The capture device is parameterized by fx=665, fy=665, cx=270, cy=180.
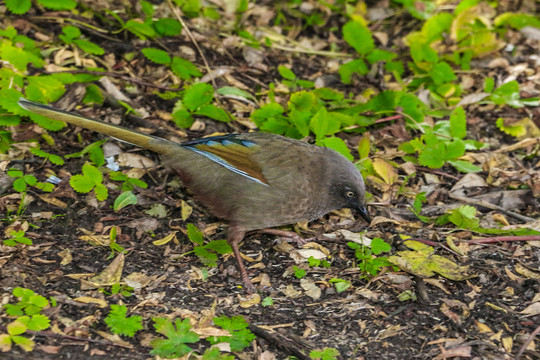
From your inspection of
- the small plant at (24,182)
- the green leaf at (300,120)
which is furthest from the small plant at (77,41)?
the green leaf at (300,120)

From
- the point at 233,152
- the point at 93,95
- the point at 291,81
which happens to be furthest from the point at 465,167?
the point at 93,95

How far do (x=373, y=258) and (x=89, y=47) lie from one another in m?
3.18

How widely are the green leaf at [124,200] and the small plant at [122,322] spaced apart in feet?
3.97

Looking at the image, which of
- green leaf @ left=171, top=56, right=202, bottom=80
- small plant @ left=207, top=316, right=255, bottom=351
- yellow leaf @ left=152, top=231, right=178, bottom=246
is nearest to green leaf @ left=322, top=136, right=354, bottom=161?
yellow leaf @ left=152, top=231, right=178, bottom=246

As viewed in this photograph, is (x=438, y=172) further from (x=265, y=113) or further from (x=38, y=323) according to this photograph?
(x=38, y=323)

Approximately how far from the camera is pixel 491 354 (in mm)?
4039

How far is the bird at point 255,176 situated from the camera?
4902 millimetres

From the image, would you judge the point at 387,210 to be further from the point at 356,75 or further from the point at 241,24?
the point at 241,24

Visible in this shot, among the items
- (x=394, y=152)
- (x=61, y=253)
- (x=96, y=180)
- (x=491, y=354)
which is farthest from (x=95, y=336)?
(x=394, y=152)

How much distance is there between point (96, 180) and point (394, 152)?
105 inches

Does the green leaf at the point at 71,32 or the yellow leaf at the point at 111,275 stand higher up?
the green leaf at the point at 71,32

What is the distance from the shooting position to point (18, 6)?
19.3 ft

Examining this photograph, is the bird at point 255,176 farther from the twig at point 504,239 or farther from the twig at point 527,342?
the twig at point 527,342

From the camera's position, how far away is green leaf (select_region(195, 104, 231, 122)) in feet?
19.2
